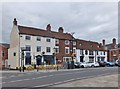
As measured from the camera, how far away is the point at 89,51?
66375 mm

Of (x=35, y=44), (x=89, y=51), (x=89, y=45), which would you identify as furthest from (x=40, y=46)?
(x=89, y=45)

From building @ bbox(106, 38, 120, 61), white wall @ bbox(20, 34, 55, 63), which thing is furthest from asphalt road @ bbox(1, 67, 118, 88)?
building @ bbox(106, 38, 120, 61)

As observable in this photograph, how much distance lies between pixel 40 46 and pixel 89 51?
70.7 ft

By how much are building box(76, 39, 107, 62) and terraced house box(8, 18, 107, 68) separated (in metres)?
0.94

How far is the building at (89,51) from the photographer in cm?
6311

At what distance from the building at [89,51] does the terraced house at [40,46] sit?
94 centimetres

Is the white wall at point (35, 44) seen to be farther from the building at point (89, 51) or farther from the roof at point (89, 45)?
the roof at point (89, 45)

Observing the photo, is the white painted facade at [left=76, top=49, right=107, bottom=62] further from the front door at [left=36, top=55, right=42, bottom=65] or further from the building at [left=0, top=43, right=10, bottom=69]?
the building at [left=0, top=43, right=10, bottom=69]

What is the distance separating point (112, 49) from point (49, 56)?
40.9 meters

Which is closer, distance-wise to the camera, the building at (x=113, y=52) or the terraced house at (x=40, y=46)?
the terraced house at (x=40, y=46)

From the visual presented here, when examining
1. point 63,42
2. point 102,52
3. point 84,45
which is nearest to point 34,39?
point 63,42

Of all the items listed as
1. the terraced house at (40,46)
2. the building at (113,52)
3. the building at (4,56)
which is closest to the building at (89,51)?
the terraced house at (40,46)

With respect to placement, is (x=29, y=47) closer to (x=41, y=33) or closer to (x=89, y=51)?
(x=41, y=33)

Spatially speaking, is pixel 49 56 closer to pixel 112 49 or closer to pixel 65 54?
pixel 65 54
